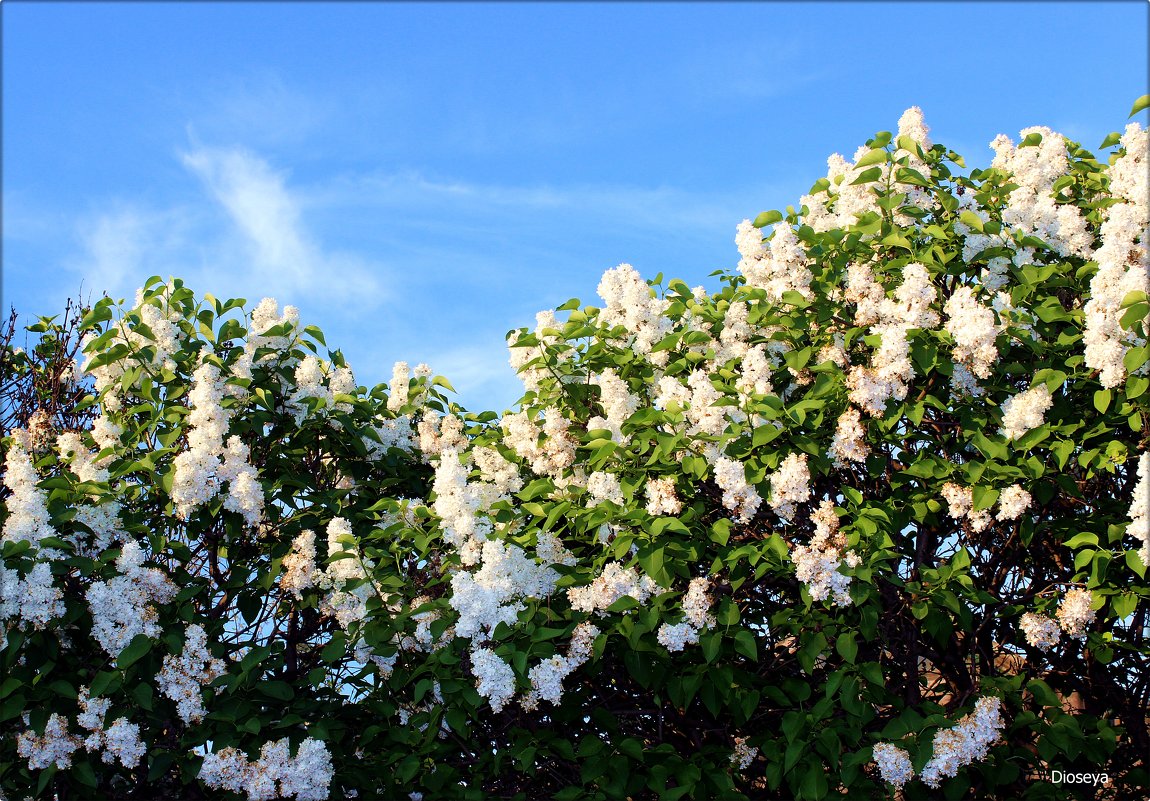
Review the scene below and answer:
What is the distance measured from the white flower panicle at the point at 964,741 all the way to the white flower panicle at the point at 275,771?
3040 mm

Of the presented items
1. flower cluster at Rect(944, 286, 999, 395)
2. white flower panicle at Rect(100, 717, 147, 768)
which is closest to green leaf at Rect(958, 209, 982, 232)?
flower cluster at Rect(944, 286, 999, 395)

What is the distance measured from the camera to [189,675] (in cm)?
571

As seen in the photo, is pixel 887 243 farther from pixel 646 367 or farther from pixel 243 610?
pixel 243 610

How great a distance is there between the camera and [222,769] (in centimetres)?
555

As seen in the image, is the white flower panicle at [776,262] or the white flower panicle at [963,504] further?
the white flower panicle at [776,262]

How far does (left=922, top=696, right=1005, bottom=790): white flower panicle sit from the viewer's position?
4.97m

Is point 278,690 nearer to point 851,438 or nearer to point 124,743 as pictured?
point 124,743

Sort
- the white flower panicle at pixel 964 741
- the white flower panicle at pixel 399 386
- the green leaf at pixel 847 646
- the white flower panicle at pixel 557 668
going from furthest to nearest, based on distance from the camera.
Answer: the white flower panicle at pixel 399 386 → the white flower panicle at pixel 557 668 → the green leaf at pixel 847 646 → the white flower panicle at pixel 964 741

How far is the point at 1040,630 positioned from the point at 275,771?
4028 millimetres

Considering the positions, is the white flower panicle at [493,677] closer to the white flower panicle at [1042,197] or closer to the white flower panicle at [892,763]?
the white flower panicle at [892,763]

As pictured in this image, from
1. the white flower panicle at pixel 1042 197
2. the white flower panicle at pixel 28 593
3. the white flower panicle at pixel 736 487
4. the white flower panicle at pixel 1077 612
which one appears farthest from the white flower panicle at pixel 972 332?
the white flower panicle at pixel 28 593

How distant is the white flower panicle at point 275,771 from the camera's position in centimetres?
548

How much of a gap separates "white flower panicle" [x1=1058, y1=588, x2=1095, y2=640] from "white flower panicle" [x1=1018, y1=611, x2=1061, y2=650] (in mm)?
109

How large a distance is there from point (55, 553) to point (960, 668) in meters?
5.02
